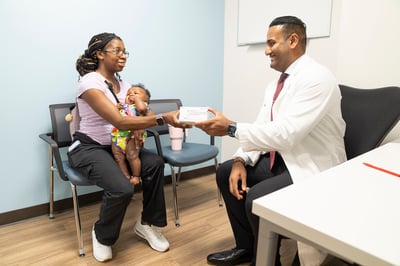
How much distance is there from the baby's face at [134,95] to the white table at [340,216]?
1306mm

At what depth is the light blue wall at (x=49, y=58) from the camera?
198cm

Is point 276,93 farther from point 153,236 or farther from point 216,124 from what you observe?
point 153,236

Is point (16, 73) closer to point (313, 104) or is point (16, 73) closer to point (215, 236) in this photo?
point (215, 236)

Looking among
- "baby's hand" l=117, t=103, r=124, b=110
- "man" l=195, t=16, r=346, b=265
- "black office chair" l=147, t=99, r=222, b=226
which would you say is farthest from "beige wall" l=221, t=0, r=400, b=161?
"baby's hand" l=117, t=103, r=124, b=110

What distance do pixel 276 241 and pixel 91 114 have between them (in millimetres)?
1415

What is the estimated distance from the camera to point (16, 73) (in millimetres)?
1983

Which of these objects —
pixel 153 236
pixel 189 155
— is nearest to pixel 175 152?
pixel 189 155

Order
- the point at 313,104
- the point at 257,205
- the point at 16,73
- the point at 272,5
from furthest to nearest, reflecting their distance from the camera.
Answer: the point at 272,5 → the point at 16,73 → the point at 313,104 → the point at 257,205

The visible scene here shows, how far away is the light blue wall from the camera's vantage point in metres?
1.98

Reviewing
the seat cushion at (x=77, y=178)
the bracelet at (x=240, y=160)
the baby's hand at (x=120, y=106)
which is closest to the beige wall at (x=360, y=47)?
the bracelet at (x=240, y=160)

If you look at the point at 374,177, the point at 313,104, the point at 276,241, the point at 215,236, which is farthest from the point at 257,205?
the point at 215,236

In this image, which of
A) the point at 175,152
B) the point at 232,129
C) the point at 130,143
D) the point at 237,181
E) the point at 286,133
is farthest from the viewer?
the point at 175,152

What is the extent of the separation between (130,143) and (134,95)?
1.07 ft

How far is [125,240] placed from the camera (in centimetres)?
196
